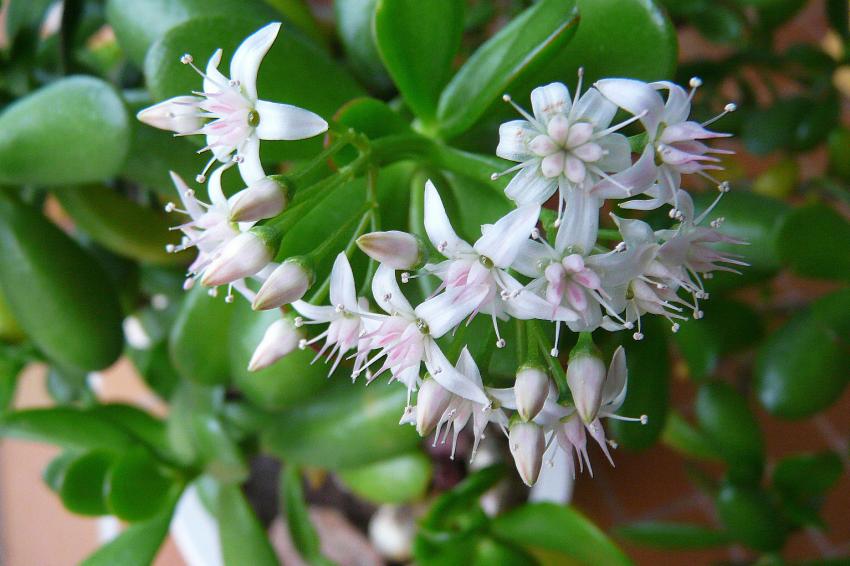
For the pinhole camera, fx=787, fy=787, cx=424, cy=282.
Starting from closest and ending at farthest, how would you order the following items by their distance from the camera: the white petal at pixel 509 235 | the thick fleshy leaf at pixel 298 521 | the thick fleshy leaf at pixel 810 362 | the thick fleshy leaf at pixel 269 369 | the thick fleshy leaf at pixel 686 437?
the white petal at pixel 509 235 → the thick fleshy leaf at pixel 269 369 → the thick fleshy leaf at pixel 810 362 → the thick fleshy leaf at pixel 298 521 → the thick fleshy leaf at pixel 686 437

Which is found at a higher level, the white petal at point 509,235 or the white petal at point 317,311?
the white petal at point 509,235

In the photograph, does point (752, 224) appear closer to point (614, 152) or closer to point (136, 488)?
point (614, 152)

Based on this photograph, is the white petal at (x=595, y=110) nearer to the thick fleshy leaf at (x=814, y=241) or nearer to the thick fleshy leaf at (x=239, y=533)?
the thick fleshy leaf at (x=814, y=241)

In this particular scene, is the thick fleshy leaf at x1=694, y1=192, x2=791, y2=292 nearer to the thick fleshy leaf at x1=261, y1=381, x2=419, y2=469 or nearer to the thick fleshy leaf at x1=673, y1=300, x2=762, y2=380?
the thick fleshy leaf at x1=673, y1=300, x2=762, y2=380

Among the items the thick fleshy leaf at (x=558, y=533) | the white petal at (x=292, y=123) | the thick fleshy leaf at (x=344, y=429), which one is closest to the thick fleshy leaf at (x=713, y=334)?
the thick fleshy leaf at (x=558, y=533)

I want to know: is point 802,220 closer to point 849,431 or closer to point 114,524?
point 849,431

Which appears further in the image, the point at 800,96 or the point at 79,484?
the point at 800,96

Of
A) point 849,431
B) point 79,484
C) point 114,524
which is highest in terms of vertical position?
point 79,484

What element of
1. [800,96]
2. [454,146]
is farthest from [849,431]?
[454,146]
